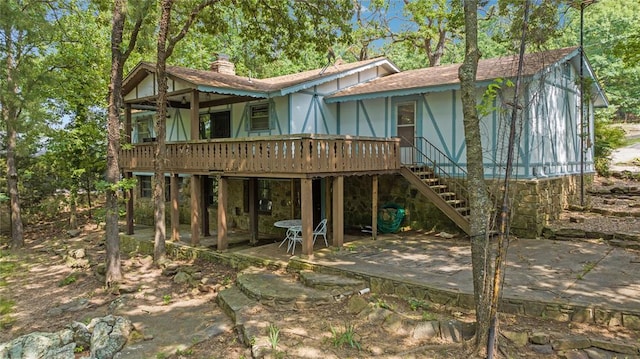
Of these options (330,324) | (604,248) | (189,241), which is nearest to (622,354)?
(330,324)

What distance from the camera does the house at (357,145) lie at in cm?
955

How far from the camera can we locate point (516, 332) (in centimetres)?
523

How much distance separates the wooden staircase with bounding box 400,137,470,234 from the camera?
10142mm

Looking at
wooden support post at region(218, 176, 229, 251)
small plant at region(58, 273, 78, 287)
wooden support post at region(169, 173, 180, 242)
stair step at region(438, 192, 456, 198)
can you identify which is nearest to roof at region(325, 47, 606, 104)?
stair step at region(438, 192, 456, 198)

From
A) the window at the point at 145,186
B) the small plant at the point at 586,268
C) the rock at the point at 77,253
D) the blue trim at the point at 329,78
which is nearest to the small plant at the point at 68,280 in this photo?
the rock at the point at 77,253

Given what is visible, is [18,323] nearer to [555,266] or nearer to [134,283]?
[134,283]

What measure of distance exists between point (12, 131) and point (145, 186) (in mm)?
5006

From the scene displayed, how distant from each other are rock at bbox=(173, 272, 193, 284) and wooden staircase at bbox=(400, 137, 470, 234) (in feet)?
19.6

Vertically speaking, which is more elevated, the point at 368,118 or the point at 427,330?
the point at 368,118

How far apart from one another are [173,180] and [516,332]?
30.6 feet

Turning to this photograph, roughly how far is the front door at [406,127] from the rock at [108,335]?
8460 mm

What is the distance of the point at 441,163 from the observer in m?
11.5

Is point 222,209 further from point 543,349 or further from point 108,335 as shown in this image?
point 543,349

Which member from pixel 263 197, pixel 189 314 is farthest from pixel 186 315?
pixel 263 197
